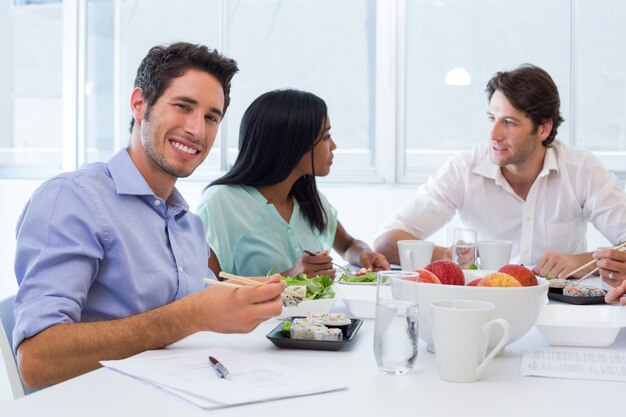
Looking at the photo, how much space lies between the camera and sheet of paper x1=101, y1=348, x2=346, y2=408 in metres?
1.00

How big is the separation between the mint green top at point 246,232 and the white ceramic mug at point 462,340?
4.24 ft

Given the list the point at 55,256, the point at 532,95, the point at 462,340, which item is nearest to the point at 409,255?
the point at 462,340

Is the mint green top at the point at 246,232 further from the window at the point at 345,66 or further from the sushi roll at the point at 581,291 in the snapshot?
the window at the point at 345,66

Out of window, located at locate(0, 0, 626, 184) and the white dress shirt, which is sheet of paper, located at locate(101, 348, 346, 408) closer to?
the white dress shirt

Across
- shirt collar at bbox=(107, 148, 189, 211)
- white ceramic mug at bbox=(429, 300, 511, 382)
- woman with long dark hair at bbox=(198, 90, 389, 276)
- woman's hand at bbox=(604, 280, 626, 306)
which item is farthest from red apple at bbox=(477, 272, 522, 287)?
woman with long dark hair at bbox=(198, 90, 389, 276)

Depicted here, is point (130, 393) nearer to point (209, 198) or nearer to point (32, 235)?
point (32, 235)

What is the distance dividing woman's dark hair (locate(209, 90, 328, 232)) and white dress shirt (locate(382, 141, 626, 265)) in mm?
614

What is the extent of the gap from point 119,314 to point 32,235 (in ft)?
0.83

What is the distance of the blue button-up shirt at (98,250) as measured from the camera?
1291mm

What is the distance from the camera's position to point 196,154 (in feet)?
5.63

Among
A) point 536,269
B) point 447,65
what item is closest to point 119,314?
point 536,269

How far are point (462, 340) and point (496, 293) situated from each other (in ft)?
0.47

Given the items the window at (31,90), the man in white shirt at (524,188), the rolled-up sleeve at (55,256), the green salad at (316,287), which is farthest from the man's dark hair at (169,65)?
the window at (31,90)

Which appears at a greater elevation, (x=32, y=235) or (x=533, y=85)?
(x=533, y=85)
